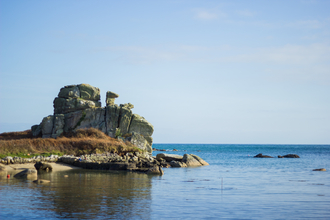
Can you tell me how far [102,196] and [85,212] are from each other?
4.98 meters

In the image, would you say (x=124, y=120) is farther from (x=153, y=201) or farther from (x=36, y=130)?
(x=153, y=201)

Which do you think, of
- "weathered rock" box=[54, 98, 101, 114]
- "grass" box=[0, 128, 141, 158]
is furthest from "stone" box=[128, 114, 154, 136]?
"weathered rock" box=[54, 98, 101, 114]

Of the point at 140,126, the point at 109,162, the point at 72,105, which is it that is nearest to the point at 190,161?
the point at 140,126

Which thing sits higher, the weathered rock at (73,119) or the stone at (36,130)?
the weathered rock at (73,119)

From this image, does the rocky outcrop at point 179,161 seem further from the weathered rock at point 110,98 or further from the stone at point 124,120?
the weathered rock at point 110,98

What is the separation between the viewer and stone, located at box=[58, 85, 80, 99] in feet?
201

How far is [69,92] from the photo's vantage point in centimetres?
6106

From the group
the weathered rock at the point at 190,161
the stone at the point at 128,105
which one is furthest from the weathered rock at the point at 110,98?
the weathered rock at the point at 190,161

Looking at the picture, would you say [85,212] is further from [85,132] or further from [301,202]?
[85,132]

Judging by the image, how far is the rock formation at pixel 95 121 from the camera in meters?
58.4

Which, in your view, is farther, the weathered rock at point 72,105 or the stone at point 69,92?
the stone at point 69,92

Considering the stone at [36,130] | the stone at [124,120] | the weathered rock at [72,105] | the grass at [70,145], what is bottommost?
the grass at [70,145]

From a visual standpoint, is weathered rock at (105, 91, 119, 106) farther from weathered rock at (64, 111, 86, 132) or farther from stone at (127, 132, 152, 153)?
stone at (127, 132, 152, 153)

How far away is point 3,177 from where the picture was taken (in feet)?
101
